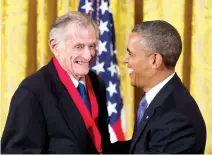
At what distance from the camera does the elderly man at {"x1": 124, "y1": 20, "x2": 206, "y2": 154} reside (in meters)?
1.84

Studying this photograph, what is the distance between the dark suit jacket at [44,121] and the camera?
1.90 m

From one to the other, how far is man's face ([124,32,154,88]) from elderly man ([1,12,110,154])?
17 centimetres

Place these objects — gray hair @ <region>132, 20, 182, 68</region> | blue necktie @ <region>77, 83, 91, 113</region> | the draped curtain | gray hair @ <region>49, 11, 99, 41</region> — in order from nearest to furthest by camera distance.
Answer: gray hair @ <region>132, 20, 182, 68</region>
gray hair @ <region>49, 11, 99, 41</region>
blue necktie @ <region>77, 83, 91, 113</region>
the draped curtain

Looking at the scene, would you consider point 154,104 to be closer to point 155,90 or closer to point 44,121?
point 155,90

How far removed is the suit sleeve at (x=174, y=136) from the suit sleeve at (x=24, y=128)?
46cm

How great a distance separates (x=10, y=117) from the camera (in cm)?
192

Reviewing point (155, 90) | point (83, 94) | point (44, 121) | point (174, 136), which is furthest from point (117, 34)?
point (174, 136)

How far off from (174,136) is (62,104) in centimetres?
50

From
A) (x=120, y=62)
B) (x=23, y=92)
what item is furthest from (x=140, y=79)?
(x=120, y=62)

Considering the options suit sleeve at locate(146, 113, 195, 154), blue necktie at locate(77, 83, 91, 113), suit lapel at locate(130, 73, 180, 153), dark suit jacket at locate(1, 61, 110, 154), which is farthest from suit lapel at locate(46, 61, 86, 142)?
suit sleeve at locate(146, 113, 195, 154)

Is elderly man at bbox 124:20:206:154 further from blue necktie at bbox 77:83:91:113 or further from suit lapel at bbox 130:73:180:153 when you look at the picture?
blue necktie at bbox 77:83:91:113

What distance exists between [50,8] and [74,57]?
1.97 meters

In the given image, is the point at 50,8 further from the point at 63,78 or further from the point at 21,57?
the point at 63,78

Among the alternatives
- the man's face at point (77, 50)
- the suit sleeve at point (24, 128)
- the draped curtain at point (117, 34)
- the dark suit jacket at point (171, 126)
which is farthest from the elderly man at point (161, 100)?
the draped curtain at point (117, 34)
